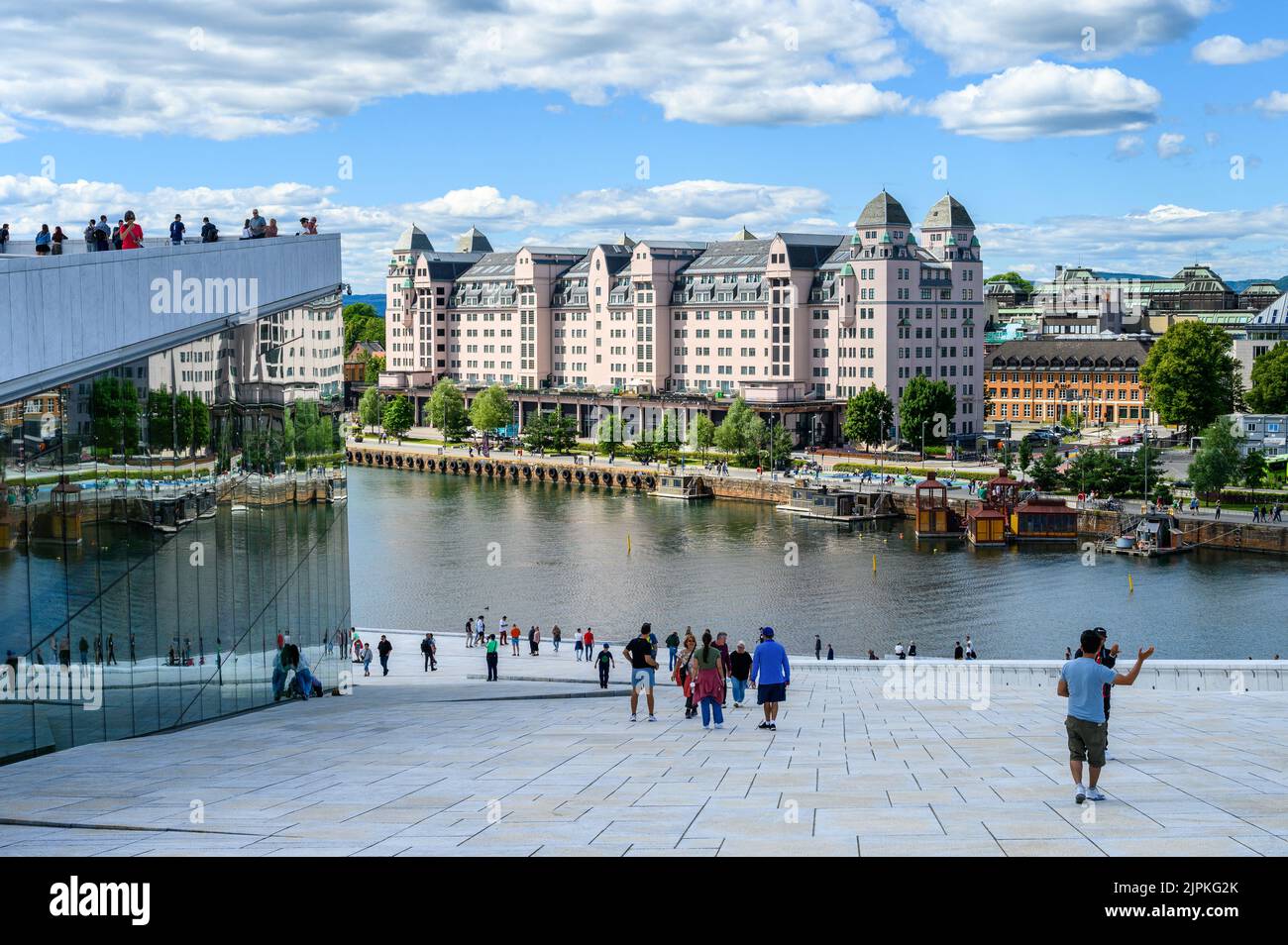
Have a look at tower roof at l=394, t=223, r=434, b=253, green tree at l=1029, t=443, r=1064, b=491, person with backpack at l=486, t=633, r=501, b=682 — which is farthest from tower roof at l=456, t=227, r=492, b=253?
person with backpack at l=486, t=633, r=501, b=682

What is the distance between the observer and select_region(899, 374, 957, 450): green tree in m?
106

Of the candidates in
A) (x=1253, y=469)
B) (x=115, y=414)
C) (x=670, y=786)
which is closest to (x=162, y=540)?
(x=115, y=414)

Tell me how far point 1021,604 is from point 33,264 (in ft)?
158

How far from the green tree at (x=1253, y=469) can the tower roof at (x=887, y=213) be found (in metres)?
39.1

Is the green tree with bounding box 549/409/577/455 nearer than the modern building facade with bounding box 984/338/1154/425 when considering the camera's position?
Yes

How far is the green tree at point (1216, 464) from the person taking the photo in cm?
8300

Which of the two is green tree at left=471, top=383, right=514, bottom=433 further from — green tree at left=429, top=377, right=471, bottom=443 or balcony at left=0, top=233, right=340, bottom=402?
balcony at left=0, top=233, right=340, bottom=402

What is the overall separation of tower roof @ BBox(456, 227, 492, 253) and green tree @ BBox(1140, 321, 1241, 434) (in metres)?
86.2

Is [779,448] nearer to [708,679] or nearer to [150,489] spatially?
[150,489]

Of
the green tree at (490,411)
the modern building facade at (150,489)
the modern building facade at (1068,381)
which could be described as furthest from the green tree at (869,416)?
the modern building facade at (150,489)

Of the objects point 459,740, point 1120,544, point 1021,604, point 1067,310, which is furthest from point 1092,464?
point 1067,310

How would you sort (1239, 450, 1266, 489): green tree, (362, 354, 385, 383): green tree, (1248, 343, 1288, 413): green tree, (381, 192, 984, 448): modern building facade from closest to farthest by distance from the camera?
(1239, 450, 1266, 489): green tree, (1248, 343, 1288, 413): green tree, (381, 192, 984, 448): modern building facade, (362, 354, 385, 383): green tree

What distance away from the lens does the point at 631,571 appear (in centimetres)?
6631
